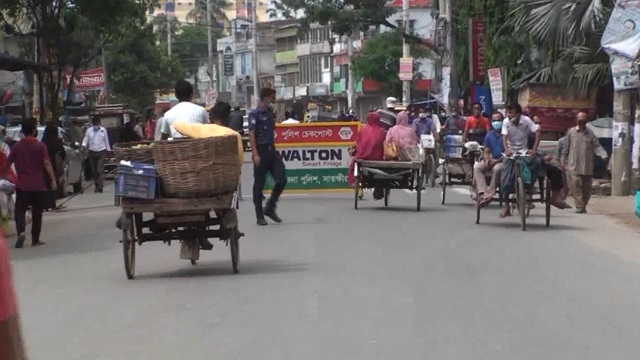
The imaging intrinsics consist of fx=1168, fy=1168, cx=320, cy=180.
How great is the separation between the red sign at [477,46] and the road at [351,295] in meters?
21.1

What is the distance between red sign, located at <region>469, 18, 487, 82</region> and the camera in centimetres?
3806

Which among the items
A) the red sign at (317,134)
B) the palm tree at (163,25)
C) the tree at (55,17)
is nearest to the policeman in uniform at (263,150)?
the red sign at (317,134)

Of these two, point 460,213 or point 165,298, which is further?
point 460,213

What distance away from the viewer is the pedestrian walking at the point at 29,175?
1658 cm

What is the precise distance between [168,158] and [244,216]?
7.76 metres

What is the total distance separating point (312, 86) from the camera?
332ft

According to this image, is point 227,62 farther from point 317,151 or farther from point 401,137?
point 401,137

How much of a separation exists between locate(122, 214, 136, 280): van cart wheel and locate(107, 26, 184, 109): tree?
55.0m

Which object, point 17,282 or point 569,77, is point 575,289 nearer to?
point 17,282

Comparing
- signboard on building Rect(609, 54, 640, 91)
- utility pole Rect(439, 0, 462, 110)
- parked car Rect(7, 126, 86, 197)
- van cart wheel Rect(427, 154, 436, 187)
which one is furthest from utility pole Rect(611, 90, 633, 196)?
utility pole Rect(439, 0, 462, 110)

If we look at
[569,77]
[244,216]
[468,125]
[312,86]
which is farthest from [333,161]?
[312,86]

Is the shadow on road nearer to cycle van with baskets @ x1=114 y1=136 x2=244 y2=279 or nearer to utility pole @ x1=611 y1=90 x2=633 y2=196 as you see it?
cycle van with baskets @ x1=114 y1=136 x2=244 y2=279

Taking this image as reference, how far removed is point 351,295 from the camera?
10516 millimetres

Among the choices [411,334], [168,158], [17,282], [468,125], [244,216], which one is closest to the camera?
[411,334]
